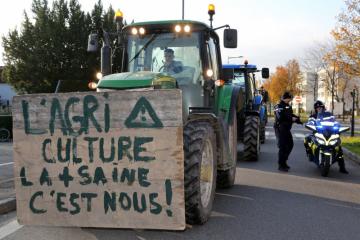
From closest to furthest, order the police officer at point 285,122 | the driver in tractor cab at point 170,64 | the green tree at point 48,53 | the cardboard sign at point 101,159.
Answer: the cardboard sign at point 101,159 < the driver in tractor cab at point 170,64 < the police officer at point 285,122 < the green tree at point 48,53

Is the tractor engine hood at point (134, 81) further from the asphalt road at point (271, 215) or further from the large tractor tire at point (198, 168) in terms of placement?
the asphalt road at point (271, 215)

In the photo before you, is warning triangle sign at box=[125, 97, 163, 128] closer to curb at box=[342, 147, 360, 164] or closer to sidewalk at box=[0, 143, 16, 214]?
sidewalk at box=[0, 143, 16, 214]

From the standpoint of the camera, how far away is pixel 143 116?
187 inches

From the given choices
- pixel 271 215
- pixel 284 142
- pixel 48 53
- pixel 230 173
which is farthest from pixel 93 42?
pixel 48 53

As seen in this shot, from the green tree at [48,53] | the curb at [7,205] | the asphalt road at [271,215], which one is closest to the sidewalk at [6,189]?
the curb at [7,205]

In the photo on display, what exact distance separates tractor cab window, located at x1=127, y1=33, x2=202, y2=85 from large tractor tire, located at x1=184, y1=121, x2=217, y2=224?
1321 millimetres

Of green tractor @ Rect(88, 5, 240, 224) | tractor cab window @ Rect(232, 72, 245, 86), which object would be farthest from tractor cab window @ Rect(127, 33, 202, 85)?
tractor cab window @ Rect(232, 72, 245, 86)

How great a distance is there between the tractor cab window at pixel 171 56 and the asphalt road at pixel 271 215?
2026 mm

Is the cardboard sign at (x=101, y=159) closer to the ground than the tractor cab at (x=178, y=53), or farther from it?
closer to the ground

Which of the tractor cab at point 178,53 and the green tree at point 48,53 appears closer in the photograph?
the tractor cab at point 178,53

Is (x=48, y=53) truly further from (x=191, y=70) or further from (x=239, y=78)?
(x=191, y=70)

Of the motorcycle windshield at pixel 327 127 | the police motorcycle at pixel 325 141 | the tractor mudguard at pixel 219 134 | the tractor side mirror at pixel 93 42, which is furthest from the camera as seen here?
the motorcycle windshield at pixel 327 127

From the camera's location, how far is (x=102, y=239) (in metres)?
5.12

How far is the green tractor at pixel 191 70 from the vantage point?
5938 mm
